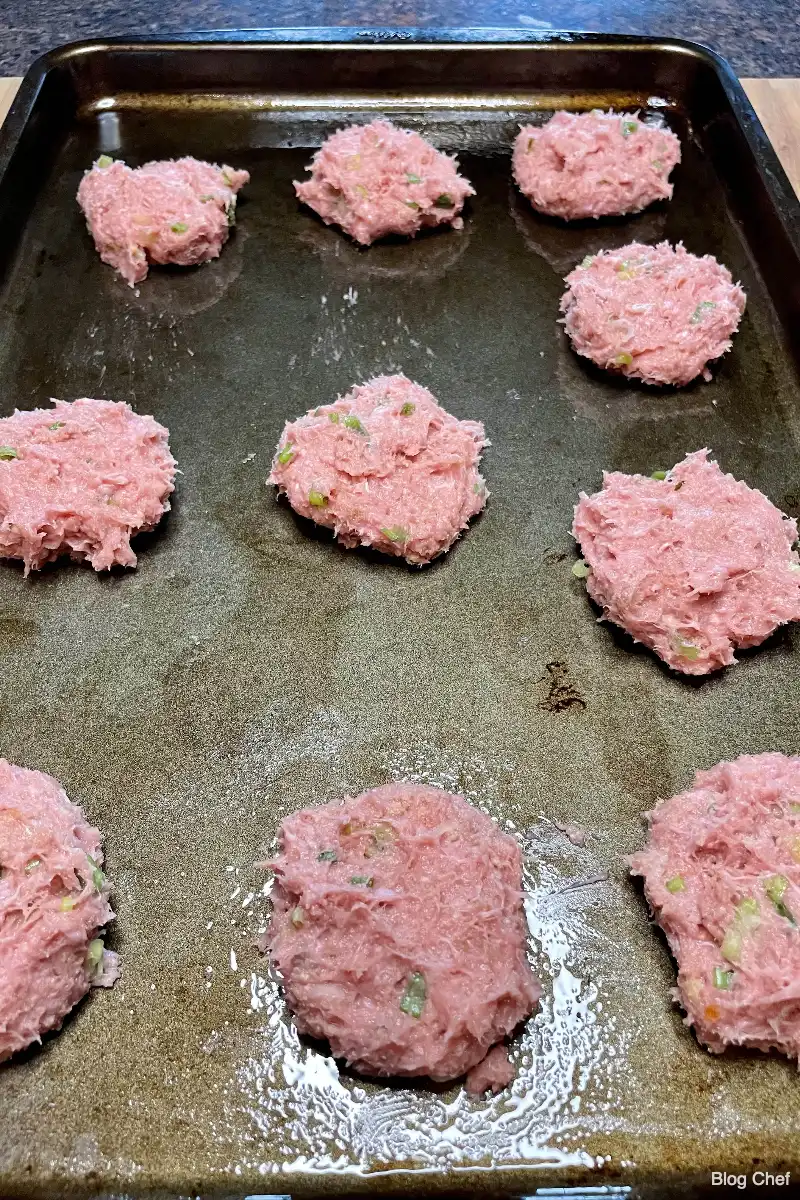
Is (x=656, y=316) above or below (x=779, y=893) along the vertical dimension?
above

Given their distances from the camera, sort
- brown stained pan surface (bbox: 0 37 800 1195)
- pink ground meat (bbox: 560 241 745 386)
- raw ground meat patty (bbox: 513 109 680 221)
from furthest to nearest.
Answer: raw ground meat patty (bbox: 513 109 680 221) → pink ground meat (bbox: 560 241 745 386) → brown stained pan surface (bbox: 0 37 800 1195)

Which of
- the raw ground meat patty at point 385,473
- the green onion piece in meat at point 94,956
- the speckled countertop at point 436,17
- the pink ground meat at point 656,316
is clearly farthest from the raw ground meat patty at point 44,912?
the speckled countertop at point 436,17

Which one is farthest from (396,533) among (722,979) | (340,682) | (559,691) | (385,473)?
(722,979)

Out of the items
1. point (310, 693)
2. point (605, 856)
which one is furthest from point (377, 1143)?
point (310, 693)

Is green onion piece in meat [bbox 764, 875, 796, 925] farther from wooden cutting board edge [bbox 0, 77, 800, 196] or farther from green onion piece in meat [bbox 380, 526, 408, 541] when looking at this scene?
wooden cutting board edge [bbox 0, 77, 800, 196]

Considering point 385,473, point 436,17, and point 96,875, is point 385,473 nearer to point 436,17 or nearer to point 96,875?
point 96,875

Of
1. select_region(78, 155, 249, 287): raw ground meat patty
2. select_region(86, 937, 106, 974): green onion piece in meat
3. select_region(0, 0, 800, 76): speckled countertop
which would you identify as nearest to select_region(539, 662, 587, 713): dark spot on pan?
select_region(86, 937, 106, 974): green onion piece in meat
